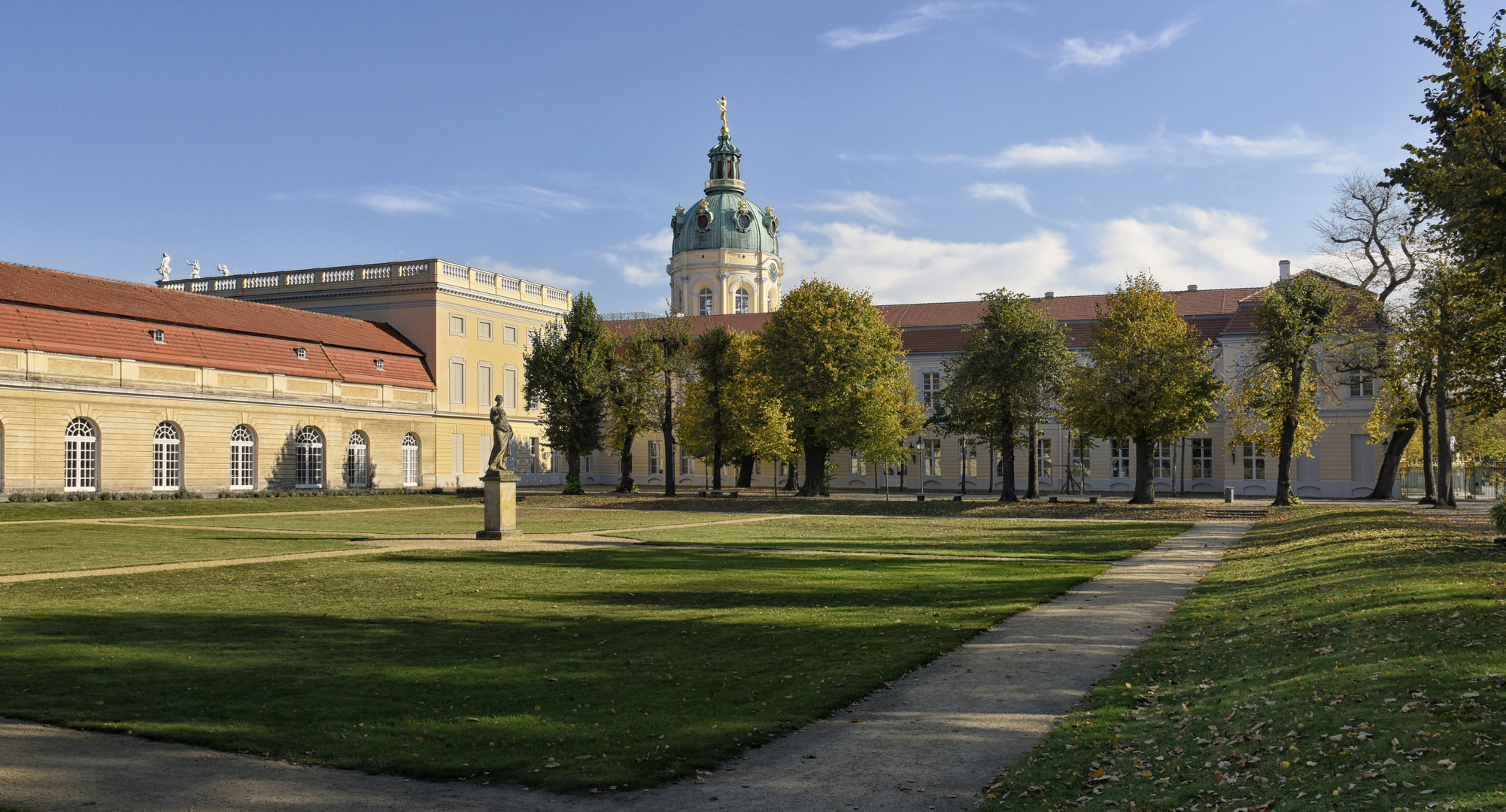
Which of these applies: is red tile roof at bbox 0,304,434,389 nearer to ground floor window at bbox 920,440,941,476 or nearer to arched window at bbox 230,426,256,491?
arched window at bbox 230,426,256,491

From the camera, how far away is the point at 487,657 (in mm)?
11070

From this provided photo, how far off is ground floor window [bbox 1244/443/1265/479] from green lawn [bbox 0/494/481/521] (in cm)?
4218

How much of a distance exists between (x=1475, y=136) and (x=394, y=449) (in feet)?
182

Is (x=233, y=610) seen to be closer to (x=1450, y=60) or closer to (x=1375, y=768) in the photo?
(x=1375, y=768)

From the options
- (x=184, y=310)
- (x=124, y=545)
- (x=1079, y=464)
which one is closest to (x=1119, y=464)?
(x=1079, y=464)

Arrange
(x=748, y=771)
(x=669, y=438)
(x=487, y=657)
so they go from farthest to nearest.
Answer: (x=669, y=438) < (x=487, y=657) < (x=748, y=771)

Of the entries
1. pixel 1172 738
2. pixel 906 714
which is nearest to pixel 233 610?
pixel 906 714

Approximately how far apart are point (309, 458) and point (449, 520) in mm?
22362

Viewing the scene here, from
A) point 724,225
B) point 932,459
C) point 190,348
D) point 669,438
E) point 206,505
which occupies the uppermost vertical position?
point 724,225

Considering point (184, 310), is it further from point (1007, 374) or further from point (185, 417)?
point (1007, 374)

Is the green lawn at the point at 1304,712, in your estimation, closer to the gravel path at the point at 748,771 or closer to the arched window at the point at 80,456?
the gravel path at the point at 748,771

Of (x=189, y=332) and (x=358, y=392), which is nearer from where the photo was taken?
(x=189, y=332)

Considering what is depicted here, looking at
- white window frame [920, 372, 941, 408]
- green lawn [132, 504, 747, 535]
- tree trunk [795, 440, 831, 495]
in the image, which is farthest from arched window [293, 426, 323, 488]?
white window frame [920, 372, 941, 408]

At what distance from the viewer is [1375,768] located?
20.9ft
